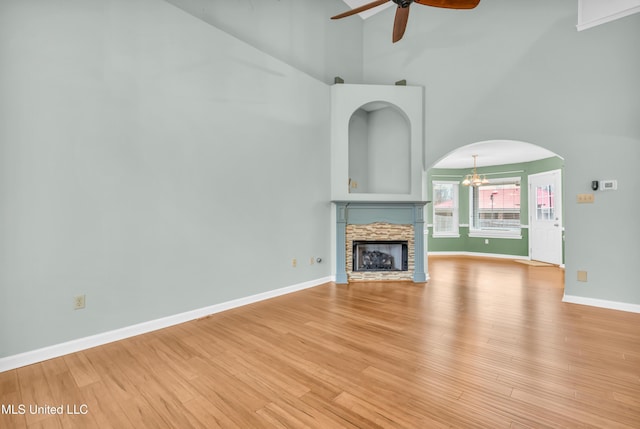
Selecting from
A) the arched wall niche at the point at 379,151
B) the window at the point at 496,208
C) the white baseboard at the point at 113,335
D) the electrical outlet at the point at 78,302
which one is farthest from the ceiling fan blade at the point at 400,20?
the window at the point at 496,208

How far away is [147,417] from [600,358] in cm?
317

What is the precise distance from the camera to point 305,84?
4.43 metres

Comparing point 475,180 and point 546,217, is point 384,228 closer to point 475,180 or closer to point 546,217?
point 475,180

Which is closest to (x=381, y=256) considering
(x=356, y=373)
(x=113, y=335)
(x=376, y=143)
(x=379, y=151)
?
(x=379, y=151)

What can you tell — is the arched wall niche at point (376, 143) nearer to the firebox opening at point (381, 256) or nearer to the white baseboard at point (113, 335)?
the firebox opening at point (381, 256)

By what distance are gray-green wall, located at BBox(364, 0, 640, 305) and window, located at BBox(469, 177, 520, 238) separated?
14.4ft

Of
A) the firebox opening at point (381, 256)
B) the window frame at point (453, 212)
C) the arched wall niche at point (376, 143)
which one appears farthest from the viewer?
the window frame at point (453, 212)

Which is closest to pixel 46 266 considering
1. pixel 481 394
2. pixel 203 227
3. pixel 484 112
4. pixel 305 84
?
pixel 203 227

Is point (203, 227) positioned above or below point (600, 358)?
above

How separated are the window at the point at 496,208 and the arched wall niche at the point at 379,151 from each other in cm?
419

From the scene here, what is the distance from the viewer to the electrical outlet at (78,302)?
2443 mm

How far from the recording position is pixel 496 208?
27.0 feet

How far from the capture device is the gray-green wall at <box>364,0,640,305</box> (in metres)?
3.48

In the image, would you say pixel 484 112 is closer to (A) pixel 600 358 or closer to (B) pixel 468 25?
(B) pixel 468 25
